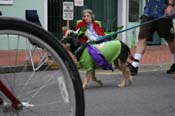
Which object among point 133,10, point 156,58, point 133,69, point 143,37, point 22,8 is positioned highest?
point 22,8

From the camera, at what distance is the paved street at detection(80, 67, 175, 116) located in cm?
629

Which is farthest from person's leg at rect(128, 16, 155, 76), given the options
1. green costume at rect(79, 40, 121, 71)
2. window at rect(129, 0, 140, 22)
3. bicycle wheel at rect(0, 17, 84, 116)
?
window at rect(129, 0, 140, 22)

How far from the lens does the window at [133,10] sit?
17.7m

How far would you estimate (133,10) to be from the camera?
17.8 m

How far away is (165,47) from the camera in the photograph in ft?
56.6

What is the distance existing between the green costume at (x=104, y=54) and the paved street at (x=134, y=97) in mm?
402

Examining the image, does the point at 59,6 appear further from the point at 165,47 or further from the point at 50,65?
the point at 50,65

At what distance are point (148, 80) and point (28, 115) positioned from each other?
6594mm

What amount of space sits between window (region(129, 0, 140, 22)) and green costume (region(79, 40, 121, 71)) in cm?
939

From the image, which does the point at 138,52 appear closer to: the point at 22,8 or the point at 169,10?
the point at 169,10

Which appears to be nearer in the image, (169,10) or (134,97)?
(134,97)

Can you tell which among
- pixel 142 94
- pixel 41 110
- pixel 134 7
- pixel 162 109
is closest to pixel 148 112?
pixel 162 109

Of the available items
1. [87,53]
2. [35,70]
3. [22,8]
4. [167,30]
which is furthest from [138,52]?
[22,8]

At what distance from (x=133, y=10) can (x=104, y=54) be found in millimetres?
9670
